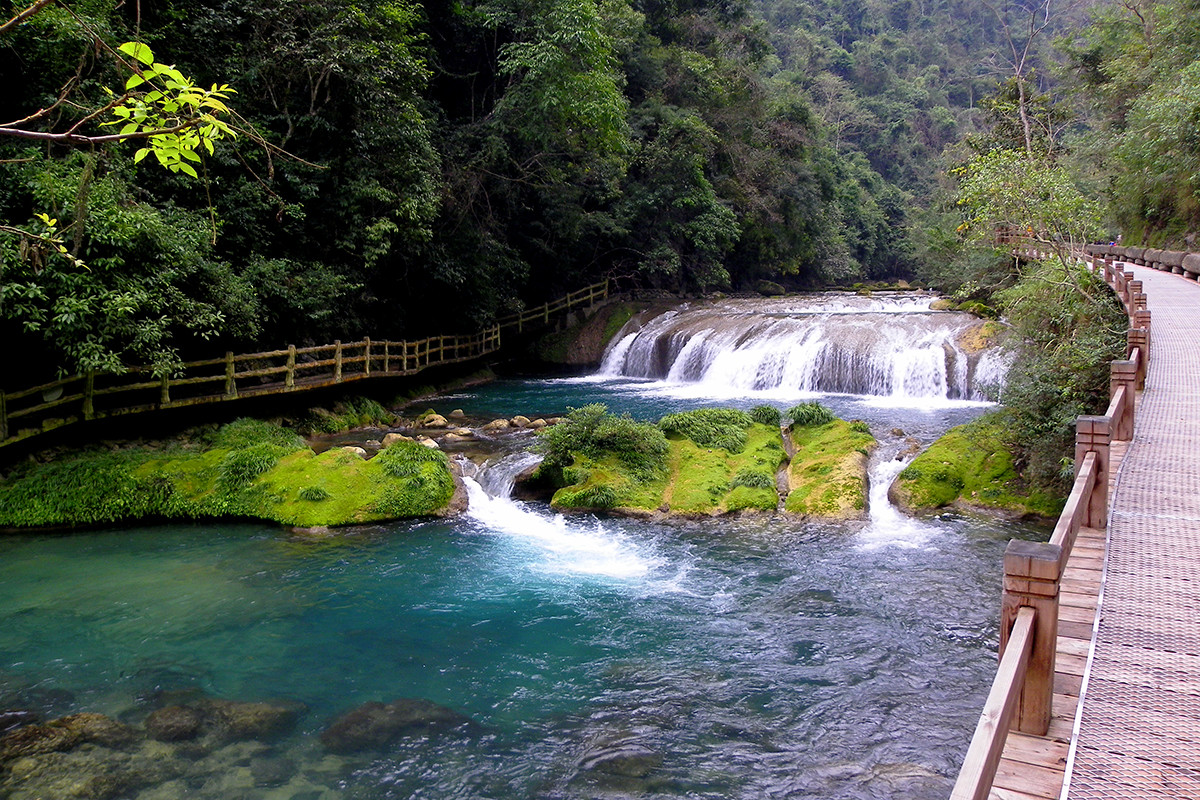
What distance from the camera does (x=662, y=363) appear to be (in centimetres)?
2503

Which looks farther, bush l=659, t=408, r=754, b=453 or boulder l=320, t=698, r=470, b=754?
bush l=659, t=408, r=754, b=453

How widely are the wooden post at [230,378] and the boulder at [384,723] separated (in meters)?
8.88

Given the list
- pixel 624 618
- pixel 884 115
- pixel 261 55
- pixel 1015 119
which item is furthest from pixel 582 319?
pixel 884 115

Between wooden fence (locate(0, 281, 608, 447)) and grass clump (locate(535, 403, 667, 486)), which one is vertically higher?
wooden fence (locate(0, 281, 608, 447))

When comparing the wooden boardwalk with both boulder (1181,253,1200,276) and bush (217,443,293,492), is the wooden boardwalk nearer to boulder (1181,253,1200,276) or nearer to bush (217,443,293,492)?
bush (217,443,293,492)

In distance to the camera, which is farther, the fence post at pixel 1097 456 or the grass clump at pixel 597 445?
the grass clump at pixel 597 445

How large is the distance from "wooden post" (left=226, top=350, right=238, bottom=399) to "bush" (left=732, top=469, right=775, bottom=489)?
8934 millimetres

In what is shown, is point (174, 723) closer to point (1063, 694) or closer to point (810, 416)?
point (1063, 694)

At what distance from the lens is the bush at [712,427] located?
13.6m

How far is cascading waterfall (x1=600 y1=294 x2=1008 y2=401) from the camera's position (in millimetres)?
19156

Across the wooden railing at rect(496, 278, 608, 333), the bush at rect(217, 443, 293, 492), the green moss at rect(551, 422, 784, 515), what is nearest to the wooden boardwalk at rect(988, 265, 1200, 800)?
the green moss at rect(551, 422, 784, 515)

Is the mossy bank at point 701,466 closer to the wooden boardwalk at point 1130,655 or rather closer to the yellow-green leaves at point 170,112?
the wooden boardwalk at point 1130,655

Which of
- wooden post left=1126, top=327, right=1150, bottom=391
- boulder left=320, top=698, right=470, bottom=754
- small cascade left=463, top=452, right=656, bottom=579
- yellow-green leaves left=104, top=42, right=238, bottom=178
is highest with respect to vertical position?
yellow-green leaves left=104, top=42, right=238, bottom=178

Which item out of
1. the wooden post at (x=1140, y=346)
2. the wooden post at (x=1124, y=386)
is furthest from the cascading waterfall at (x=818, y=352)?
the wooden post at (x=1124, y=386)
